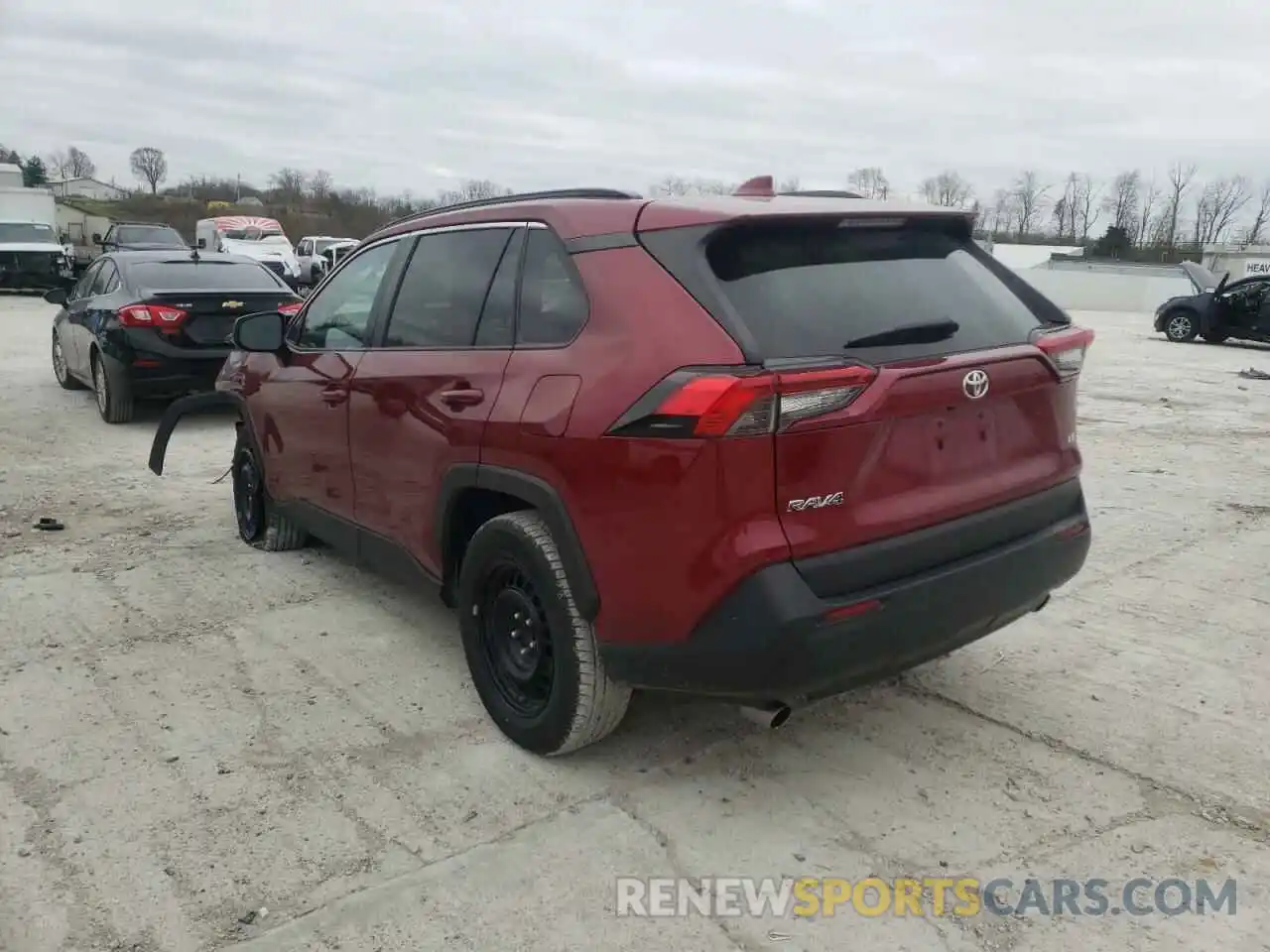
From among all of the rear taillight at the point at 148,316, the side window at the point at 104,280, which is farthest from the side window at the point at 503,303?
the side window at the point at 104,280

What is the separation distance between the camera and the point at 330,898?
2.67 metres

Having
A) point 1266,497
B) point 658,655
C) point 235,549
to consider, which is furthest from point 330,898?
point 1266,497

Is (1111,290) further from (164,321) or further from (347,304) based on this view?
(347,304)

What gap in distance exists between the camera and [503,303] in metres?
3.43

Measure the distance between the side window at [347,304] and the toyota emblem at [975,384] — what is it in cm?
251

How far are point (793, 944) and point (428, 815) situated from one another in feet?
3.90

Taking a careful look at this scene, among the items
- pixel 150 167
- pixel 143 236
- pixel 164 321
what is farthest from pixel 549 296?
pixel 150 167

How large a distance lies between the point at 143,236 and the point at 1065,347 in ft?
91.6

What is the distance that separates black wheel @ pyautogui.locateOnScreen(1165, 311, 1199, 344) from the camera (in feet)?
67.0

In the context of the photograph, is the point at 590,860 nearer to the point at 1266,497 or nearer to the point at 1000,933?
the point at 1000,933

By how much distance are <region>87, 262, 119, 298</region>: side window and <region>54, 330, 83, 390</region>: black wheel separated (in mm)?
1188

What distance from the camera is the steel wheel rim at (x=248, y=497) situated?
5590 mm

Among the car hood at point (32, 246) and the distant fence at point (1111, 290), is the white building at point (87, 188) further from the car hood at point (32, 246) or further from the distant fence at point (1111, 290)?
the distant fence at point (1111, 290)

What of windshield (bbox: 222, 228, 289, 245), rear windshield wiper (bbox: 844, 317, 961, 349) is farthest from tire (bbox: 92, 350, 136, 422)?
windshield (bbox: 222, 228, 289, 245)
